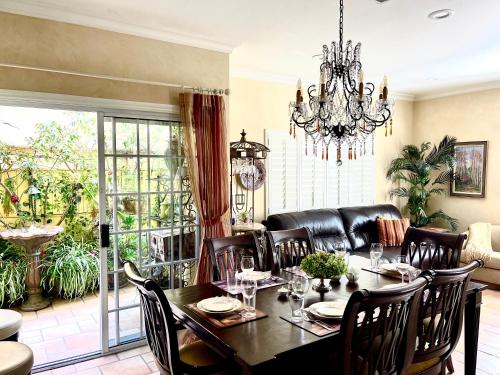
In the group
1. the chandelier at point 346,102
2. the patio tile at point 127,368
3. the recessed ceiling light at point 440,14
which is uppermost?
the recessed ceiling light at point 440,14

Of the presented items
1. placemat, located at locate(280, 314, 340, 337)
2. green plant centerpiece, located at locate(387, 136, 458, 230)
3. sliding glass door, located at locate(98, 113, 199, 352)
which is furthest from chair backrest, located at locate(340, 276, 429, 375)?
green plant centerpiece, located at locate(387, 136, 458, 230)

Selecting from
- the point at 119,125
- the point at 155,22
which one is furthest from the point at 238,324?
the point at 155,22

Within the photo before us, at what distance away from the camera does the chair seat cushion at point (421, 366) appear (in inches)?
79.9

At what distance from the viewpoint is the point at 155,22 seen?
3.16 metres

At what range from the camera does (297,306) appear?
202 cm

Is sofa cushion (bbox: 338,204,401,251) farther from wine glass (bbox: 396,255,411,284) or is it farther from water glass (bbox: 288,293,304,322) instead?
water glass (bbox: 288,293,304,322)

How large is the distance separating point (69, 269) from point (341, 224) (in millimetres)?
3529

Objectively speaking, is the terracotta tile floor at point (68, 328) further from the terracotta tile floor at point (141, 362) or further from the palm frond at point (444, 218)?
the palm frond at point (444, 218)

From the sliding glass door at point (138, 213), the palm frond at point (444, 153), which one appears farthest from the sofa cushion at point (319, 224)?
the palm frond at point (444, 153)

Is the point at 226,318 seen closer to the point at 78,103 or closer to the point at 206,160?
the point at 206,160

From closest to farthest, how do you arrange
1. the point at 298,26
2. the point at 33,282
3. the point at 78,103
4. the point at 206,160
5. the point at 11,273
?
the point at 78,103, the point at 298,26, the point at 206,160, the point at 11,273, the point at 33,282

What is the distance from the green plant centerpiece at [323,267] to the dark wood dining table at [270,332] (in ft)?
0.31

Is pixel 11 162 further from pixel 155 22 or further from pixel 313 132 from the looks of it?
pixel 313 132

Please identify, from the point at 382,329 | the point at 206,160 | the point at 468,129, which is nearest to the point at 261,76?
the point at 206,160
